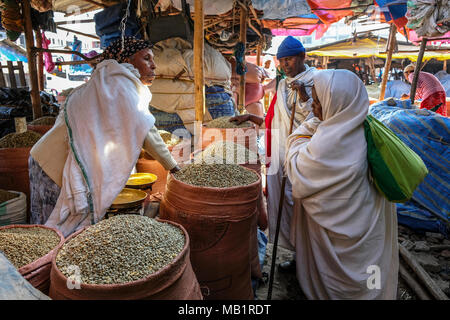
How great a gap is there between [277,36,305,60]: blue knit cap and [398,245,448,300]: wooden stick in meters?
1.95

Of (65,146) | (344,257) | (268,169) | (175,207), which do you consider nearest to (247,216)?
(175,207)

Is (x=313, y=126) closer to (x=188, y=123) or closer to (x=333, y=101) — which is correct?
(x=333, y=101)

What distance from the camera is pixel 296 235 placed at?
1914 millimetres

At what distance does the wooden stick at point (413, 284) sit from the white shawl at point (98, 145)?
2.17m

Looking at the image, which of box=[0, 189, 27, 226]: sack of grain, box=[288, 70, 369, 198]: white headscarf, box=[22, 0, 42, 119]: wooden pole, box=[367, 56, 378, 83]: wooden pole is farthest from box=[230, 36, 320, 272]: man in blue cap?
box=[367, 56, 378, 83]: wooden pole

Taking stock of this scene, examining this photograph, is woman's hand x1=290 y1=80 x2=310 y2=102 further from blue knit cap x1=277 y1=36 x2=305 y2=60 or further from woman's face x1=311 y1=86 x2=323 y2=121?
woman's face x1=311 y1=86 x2=323 y2=121

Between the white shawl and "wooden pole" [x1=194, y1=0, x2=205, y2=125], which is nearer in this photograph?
the white shawl

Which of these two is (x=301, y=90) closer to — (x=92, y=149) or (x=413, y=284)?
(x=92, y=149)

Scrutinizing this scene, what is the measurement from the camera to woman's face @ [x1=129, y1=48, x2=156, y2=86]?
1.97m

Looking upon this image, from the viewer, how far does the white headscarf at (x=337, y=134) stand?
1.49 m

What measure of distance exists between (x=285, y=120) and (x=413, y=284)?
1564 mm

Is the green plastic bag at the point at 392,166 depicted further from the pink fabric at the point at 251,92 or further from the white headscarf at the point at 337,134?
the pink fabric at the point at 251,92
